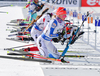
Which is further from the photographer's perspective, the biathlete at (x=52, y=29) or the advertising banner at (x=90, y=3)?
the advertising banner at (x=90, y=3)

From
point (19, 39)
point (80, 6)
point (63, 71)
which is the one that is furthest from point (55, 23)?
point (80, 6)

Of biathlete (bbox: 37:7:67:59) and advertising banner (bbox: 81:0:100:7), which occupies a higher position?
biathlete (bbox: 37:7:67:59)

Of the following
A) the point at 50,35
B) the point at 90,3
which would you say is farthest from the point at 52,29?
the point at 90,3

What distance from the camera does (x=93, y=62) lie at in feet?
26.4

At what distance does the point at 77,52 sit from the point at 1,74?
411 centimetres

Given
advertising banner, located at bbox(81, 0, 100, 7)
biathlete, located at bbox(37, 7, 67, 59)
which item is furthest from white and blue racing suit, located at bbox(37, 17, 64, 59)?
advertising banner, located at bbox(81, 0, 100, 7)

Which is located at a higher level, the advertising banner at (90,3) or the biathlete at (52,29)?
the biathlete at (52,29)

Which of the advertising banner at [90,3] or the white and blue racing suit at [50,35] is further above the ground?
the white and blue racing suit at [50,35]

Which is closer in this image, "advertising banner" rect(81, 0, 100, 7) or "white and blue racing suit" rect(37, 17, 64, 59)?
"white and blue racing suit" rect(37, 17, 64, 59)

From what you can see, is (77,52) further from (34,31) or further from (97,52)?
(34,31)

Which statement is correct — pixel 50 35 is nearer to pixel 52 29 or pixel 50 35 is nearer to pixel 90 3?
pixel 52 29

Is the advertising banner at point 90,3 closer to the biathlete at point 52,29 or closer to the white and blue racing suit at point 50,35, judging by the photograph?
the white and blue racing suit at point 50,35

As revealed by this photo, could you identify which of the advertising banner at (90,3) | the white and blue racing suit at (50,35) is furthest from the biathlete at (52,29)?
the advertising banner at (90,3)

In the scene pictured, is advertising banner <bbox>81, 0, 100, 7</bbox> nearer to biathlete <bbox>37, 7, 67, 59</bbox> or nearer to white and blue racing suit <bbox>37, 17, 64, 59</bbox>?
white and blue racing suit <bbox>37, 17, 64, 59</bbox>
